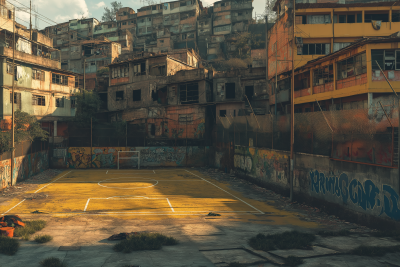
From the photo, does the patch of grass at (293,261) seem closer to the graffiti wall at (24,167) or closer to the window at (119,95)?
the graffiti wall at (24,167)

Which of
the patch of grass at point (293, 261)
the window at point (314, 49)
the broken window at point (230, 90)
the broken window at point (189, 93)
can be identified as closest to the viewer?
the patch of grass at point (293, 261)

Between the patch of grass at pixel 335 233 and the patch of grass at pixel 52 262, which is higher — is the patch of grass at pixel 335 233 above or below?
below

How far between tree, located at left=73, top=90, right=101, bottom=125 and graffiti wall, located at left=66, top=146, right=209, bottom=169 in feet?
32.7

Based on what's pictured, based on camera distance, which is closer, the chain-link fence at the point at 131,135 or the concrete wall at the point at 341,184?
the concrete wall at the point at 341,184

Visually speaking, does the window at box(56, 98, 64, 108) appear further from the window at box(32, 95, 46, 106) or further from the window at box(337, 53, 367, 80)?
the window at box(337, 53, 367, 80)

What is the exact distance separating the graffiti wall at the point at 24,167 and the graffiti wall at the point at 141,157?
355cm

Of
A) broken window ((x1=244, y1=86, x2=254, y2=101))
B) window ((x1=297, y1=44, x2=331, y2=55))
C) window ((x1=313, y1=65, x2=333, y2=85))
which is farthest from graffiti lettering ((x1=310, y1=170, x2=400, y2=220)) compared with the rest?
broken window ((x1=244, y1=86, x2=254, y2=101))

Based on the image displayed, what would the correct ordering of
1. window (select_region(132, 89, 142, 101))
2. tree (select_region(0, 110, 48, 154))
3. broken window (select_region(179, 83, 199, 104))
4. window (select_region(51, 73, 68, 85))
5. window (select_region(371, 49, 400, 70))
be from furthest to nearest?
window (select_region(51, 73, 68, 85)) < window (select_region(132, 89, 142, 101)) < broken window (select_region(179, 83, 199, 104)) < tree (select_region(0, 110, 48, 154)) < window (select_region(371, 49, 400, 70))

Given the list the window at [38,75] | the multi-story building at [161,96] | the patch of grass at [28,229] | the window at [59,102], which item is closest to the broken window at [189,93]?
the multi-story building at [161,96]

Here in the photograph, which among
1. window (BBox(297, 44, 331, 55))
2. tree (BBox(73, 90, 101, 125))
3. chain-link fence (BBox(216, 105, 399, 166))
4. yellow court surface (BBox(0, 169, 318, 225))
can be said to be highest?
window (BBox(297, 44, 331, 55))

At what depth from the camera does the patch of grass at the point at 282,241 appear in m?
10.2

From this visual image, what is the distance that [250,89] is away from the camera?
43.8 meters

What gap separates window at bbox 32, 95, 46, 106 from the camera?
149 ft

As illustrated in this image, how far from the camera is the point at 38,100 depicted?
151 ft
